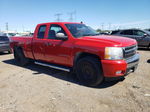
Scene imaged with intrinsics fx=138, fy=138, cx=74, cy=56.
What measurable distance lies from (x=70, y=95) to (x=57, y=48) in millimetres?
1711

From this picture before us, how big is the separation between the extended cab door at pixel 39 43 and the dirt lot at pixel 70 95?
97 centimetres

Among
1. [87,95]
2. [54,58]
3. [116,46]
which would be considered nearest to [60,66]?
[54,58]

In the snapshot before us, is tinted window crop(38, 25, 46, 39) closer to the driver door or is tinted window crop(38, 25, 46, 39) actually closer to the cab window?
the cab window

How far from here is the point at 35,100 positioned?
129 inches

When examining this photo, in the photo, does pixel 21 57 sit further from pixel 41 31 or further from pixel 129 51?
pixel 129 51

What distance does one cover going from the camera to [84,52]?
12.8 feet

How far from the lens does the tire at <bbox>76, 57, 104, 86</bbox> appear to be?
367 cm

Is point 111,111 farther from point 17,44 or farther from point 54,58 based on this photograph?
point 17,44

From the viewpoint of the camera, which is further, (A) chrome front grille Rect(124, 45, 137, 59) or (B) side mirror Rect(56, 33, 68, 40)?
(B) side mirror Rect(56, 33, 68, 40)

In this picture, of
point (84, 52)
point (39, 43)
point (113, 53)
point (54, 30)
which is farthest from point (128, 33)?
point (113, 53)

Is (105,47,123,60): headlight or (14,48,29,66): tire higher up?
(105,47,123,60): headlight

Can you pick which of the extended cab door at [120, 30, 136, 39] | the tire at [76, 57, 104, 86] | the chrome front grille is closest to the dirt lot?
the tire at [76, 57, 104, 86]

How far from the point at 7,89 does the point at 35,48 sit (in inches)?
78.6

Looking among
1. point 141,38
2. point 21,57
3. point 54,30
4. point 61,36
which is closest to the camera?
point 61,36
